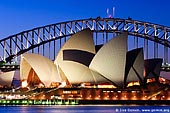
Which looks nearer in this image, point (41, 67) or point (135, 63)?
point (135, 63)

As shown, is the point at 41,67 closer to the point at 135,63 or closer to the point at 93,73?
the point at 93,73

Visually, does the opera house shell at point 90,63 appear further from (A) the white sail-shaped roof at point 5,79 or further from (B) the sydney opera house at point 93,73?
(A) the white sail-shaped roof at point 5,79

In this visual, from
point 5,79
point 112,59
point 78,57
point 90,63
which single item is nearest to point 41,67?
point 78,57

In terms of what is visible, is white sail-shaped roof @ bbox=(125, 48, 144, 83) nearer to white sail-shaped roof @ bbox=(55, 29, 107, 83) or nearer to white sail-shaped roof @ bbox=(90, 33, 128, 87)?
white sail-shaped roof @ bbox=(90, 33, 128, 87)

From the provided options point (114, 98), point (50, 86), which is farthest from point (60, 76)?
point (114, 98)

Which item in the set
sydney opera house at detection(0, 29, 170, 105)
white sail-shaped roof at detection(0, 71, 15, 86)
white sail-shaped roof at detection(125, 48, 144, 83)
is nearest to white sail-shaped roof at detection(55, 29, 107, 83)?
sydney opera house at detection(0, 29, 170, 105)

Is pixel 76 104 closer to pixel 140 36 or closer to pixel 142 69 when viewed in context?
pixel 142 69

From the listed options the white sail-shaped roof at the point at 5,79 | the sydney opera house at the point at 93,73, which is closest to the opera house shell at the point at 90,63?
the sydney opera house at the point at 93,73
